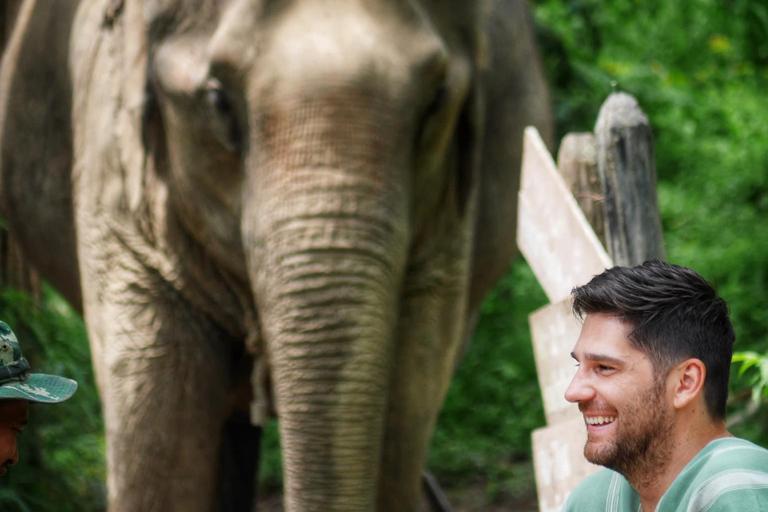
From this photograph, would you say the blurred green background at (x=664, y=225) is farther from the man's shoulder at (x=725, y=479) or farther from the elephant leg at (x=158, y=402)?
the man's shoulder at (x=725, y=479)

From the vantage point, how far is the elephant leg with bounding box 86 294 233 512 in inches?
187

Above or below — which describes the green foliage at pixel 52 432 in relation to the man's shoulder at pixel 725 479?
above

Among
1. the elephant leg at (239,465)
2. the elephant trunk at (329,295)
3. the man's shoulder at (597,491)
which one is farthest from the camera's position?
the elephant leg at (239,465)

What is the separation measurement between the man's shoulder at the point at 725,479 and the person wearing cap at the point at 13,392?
3.55 ft

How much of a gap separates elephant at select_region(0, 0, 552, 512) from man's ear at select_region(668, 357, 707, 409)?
198 centimetres

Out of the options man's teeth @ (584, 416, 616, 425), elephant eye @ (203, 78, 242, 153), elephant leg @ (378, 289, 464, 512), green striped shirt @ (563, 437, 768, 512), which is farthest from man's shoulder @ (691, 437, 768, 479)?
elephant leg @ (378, 289, 464, 512)

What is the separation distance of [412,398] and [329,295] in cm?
89

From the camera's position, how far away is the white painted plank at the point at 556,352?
3.16 meters

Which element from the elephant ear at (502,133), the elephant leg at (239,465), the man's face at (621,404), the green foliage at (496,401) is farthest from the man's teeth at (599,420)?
the green foliage at (496,401)

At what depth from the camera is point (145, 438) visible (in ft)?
15.6

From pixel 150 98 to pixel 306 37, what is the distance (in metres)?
0.74

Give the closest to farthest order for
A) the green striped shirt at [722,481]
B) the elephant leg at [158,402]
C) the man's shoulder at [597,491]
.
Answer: the green striped shirt at [722,481], the man's shoulder at [597,491], the elephant leg at [158,402]

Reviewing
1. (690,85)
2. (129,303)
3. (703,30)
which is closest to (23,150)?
(129,303)

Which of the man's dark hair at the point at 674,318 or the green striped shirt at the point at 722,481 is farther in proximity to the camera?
the man's dark hair at the point at 674,318
